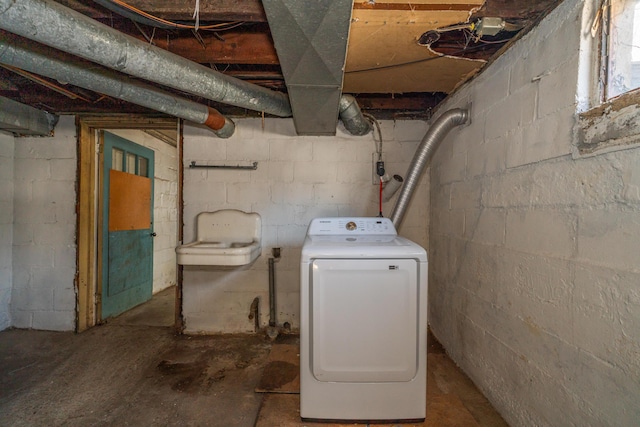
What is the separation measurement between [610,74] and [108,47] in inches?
78.8

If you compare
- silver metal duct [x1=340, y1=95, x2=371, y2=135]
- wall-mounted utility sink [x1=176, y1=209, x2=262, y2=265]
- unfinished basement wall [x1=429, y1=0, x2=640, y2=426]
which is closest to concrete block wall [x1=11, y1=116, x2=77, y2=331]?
wall-mounted utility sink [x1=176, y1=209, x2=262, y2=265]

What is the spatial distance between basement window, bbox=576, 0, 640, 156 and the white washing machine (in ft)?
2.60

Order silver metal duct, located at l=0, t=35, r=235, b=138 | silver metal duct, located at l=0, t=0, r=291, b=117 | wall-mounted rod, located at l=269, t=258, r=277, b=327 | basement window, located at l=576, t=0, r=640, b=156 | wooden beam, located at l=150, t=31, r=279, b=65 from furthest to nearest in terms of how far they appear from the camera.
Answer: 1. wall-mounted rod, located at l=269, t=258, r=277, b=327
2. wooden beam, located at l=150, t=31, r=279, b=65
3. silver metal duct, located at l=0, t=35, r=235, b=138
4. silver metal duct, located at l=0, t=0, r=291, b=117
5. basement window, located at l=576, t=0, r=640, b=156

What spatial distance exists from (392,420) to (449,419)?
0.31 meters

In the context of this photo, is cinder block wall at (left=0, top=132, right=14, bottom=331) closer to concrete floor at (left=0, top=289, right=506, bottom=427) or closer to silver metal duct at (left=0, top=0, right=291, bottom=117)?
concrete floor at (left=0, top=289, right=506, bottom=427)

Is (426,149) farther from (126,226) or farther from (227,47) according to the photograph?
(126,226)

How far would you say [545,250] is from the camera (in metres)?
1.24

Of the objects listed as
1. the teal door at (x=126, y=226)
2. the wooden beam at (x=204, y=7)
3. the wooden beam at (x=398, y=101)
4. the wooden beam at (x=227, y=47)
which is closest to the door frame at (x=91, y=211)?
the teal door at (x=126, y=226)

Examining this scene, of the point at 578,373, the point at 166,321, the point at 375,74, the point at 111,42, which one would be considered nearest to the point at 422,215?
the point at 375,74

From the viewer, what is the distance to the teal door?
2.83 metres

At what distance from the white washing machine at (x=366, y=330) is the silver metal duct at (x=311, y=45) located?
931mm

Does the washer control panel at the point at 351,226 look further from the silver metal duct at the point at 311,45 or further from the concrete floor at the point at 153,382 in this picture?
the concrete floor at the point at 153,382

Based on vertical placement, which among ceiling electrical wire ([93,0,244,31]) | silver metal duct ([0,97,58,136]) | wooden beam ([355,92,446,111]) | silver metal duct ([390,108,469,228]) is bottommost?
silver metal duct ([390,108,469,228])

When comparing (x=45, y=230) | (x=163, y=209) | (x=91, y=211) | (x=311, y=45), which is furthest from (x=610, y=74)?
(x=163, y=209)
